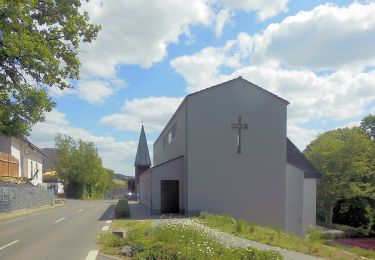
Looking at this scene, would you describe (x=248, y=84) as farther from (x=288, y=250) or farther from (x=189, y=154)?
(x=288, y=250)

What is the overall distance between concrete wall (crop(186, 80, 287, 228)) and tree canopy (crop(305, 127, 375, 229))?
16.0 meters

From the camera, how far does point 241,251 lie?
11438 millimetres

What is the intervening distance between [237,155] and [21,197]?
691 inches

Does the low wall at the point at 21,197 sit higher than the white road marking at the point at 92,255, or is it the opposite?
the white road marking at the point at 92,255

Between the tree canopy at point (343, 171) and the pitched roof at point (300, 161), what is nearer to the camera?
the pitched roof at point (300, 161)

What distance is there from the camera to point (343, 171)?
44.8 metres

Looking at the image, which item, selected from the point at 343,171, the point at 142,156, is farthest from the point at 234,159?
the point at 142,156

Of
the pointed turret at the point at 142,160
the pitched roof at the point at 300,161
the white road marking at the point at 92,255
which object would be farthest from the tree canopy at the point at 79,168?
the white road marking at the point at 92,255

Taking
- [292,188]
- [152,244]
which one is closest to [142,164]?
[292,188]

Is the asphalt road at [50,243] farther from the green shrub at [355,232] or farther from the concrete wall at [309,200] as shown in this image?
the green shrub at [355,232]

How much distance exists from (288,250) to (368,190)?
31.3m

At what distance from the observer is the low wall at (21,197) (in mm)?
31875

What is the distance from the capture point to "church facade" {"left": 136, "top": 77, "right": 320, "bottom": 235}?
2919cm

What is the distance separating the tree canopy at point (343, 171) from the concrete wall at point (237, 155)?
52.6 ft
